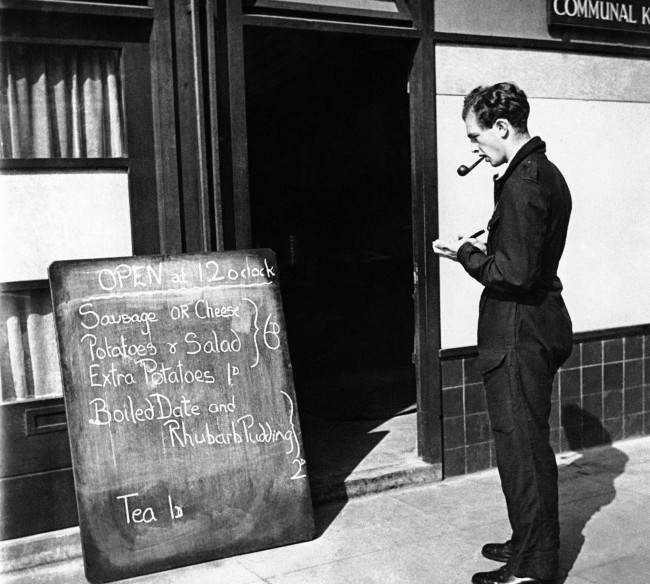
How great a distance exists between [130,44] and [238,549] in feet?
8.65

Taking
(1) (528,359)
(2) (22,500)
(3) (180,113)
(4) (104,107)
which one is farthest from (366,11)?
(2) (22,500)

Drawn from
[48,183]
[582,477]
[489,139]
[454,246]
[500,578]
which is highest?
[489,139]

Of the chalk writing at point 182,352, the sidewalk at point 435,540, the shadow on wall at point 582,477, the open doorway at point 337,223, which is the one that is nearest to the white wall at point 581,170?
the shadow on wall at point 582,477

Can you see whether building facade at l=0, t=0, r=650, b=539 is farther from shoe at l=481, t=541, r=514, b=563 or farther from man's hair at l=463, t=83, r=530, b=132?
man's hair at l=463, t=83, r=530, b=132

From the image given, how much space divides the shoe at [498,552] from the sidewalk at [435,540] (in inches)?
1.7

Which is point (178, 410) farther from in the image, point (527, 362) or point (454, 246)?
point (527, 362)

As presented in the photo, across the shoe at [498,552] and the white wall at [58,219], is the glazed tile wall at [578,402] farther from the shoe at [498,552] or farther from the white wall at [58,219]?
the white wall at [58,219]

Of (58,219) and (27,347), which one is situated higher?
(58,219)

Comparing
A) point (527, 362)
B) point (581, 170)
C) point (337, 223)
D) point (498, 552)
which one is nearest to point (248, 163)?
point (581, 170)

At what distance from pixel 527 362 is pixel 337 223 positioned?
604 centimetres

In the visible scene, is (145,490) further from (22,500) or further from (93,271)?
(93,271)

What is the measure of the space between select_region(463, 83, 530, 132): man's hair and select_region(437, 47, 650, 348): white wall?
1.65 meters

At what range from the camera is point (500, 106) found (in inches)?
144

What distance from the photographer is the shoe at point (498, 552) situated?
408 cm
